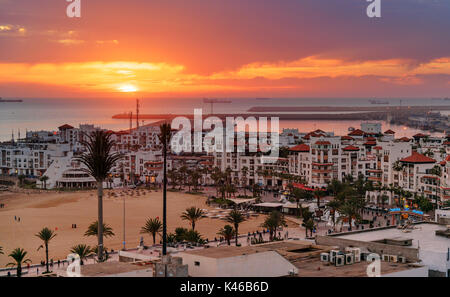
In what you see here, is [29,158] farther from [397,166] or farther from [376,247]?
[376,247]

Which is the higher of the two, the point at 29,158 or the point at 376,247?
the point at 29,158

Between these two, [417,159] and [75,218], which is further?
[417,159]

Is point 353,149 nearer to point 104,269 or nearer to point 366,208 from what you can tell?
point 366,208

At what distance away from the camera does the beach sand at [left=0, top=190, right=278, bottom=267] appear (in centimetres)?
3080

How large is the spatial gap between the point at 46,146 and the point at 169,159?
14.7 meters

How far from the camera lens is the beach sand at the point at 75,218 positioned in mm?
30797

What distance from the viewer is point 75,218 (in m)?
39.5

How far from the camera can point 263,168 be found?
59.6 m

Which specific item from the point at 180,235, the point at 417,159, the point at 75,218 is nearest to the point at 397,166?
the point at 417,159

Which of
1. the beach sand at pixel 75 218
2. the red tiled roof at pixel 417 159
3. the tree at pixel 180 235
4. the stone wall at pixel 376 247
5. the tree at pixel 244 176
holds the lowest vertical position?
the beach sand at pixel 75 218

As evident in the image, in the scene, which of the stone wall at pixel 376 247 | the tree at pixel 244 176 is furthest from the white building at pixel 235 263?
the tree at pixel 244 176

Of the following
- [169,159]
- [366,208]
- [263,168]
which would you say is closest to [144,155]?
[169,159]

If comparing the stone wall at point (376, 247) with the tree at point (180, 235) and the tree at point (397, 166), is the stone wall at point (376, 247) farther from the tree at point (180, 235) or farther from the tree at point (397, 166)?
the tree at point (397, 166)

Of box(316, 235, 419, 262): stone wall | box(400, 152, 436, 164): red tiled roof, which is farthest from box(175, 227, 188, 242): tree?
box(400, 152, 436, 164): red tiled roof
